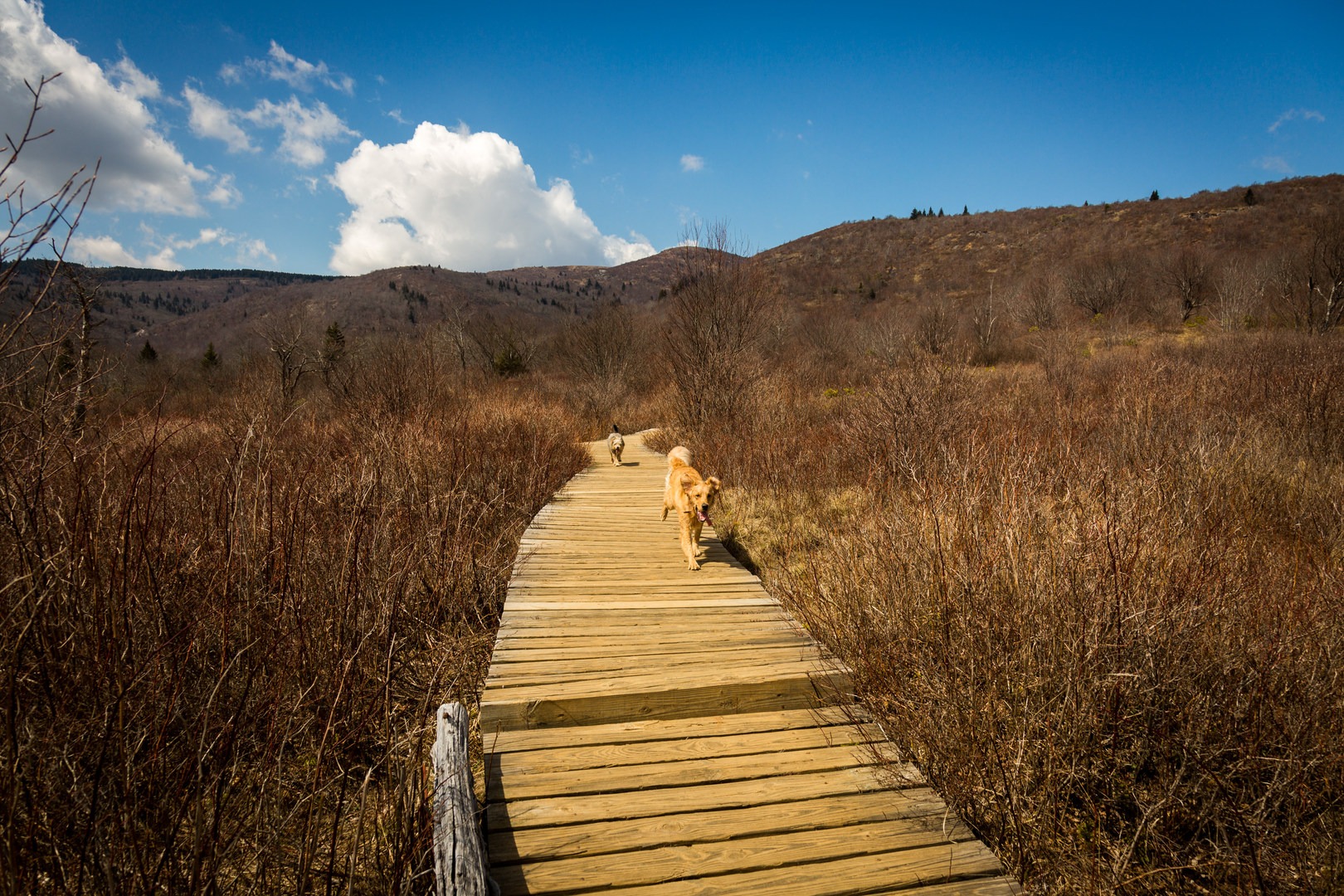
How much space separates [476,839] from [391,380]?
7933 millimetres

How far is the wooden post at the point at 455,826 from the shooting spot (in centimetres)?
155

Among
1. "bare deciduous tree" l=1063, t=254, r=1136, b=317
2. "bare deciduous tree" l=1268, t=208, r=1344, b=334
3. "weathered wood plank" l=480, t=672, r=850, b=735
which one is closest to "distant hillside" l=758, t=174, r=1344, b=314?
"bare deciduous tree" l=1063, t=254, r=1136, b=317

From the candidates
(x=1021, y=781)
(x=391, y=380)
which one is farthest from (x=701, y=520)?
(x=391, y=380)

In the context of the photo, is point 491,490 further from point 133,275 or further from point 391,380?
point 133,275

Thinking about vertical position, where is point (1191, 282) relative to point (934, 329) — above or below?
above

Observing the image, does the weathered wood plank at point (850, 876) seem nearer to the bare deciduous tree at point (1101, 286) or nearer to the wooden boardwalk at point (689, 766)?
the wooden boardwalk at point (689, 766)

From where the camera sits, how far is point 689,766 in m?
2.33

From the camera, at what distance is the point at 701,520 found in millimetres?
4254

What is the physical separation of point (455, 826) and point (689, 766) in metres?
1.04

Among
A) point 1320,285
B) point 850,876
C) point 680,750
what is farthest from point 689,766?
point 1320,285

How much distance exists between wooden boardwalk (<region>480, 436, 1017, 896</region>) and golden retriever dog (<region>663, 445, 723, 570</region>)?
536 mm

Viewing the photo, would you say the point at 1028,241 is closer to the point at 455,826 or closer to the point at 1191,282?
the point at 1191,282

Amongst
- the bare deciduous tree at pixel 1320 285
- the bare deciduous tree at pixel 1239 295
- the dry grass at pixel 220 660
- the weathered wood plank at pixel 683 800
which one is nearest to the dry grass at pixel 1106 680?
the weathered wood plank at pixel 683 800

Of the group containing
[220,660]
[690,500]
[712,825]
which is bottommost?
[712,825]
